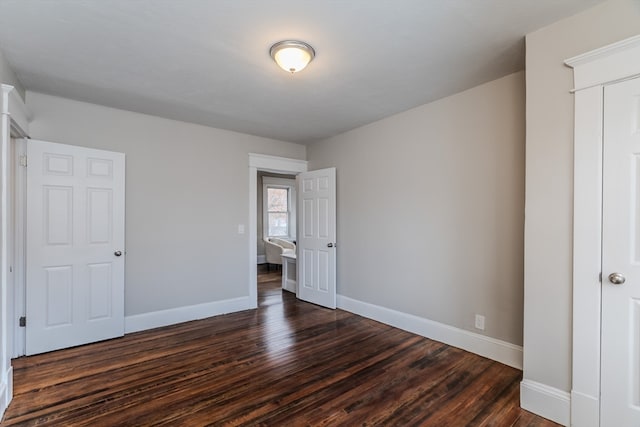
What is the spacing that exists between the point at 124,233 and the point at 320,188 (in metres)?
2.59

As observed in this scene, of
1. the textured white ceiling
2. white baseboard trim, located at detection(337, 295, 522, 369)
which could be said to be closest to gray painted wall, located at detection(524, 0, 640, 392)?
the textured white ceiling

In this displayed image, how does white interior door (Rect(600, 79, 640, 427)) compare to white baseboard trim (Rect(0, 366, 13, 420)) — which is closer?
white interior door (Rect(600, 79, 640, 427))

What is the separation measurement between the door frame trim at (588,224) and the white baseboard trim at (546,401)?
0.15 ft

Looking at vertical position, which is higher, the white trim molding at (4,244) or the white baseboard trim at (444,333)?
the white trim molding at (4,244)

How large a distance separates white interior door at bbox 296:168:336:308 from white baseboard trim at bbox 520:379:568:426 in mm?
2589

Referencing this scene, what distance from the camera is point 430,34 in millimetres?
2082

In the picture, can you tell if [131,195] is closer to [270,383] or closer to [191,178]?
[191,178]

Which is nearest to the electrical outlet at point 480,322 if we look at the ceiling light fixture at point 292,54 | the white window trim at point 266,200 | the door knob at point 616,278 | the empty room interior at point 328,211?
the empty room interior at point 328,211

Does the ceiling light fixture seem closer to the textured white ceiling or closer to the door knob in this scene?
the textured white ceiling

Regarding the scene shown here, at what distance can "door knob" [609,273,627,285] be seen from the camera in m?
1.74

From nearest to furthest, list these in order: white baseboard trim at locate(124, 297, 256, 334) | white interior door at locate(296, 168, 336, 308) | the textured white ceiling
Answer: the textured white ceiling
white baseboard trim at locate(124, 297, 256, 334)
white interior door at locate(296, 168, 336, 308)

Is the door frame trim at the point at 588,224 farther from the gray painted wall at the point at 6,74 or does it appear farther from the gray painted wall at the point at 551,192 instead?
the gray painted wall at the point at 6,74

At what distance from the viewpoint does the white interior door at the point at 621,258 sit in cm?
171

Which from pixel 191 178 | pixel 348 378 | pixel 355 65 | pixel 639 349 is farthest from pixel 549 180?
pixel 191 178
